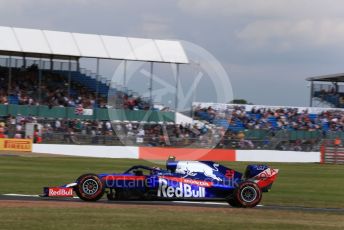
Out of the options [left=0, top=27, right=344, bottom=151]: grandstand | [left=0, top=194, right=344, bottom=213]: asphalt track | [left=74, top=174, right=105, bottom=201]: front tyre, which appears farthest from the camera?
[left=0, top=27, right=344, bottom=151]: grandstand

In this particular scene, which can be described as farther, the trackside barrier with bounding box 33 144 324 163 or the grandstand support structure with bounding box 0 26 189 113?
the grandstand support structure with bounding box 0 26 189 113

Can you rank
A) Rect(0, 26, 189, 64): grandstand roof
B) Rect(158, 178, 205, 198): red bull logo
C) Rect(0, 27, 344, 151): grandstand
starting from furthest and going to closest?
Rect(0, 26, 189, 64): grandstand roof → Rect(0, 27, 344, 151): grandstand → Rect(158, 178, 205, 198): red bull logo

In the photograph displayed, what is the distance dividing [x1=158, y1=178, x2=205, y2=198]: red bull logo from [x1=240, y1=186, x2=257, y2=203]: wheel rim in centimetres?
103

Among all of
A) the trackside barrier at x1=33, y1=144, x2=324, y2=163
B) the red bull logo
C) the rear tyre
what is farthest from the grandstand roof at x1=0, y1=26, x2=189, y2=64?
the rear tyre

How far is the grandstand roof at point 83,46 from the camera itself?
49031 millimetres

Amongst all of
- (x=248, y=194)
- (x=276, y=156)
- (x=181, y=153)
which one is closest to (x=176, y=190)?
(x=248, y=194)

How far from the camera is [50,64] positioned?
174 ft

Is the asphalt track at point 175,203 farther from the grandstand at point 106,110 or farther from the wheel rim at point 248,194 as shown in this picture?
the grandstand at point 106,110

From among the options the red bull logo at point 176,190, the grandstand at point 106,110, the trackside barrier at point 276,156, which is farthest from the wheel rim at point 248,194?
the trackside barrier at point 276,156

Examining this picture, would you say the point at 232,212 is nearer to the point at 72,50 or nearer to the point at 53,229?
the point at 53,229

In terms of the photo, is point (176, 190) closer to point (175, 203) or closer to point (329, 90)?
point (175, 203)

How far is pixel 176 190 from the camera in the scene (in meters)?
16.7

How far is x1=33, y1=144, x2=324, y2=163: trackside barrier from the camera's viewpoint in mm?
41162

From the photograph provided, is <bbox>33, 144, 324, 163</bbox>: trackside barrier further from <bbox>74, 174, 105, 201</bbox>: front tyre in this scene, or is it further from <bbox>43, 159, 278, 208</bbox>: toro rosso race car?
<bbox>74, 174, 105, 201</bbox>: front tyre
